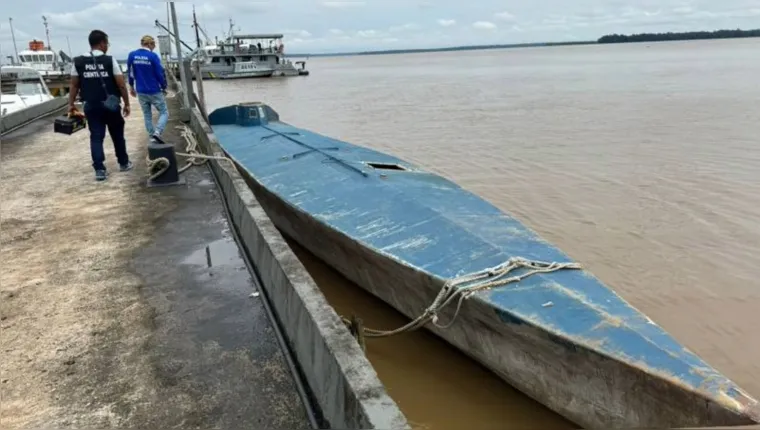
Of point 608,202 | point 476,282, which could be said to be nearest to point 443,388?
point 476,282

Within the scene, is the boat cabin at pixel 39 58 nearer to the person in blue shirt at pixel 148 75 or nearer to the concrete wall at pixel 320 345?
the person in blue shirt at pixel 148 75

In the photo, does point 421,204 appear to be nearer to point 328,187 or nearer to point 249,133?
point 328,187

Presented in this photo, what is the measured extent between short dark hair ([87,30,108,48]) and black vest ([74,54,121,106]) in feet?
0.59

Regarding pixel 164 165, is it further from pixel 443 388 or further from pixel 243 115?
pixel 243 115

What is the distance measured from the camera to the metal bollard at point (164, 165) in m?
7.83

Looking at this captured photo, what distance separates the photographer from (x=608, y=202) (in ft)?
37.2

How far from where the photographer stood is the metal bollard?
783 centimetres

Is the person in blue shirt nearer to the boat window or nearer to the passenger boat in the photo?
the boat window

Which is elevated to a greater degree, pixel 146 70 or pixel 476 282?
pixel 146 70

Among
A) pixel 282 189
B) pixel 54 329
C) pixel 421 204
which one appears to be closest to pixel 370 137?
pixel 282 189

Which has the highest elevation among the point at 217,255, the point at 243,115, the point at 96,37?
the point at 96,37

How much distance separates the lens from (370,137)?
20.8 m

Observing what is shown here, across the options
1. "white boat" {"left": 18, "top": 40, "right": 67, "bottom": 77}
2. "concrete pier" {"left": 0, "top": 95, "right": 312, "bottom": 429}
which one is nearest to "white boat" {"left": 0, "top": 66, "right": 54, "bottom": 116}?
"concrete pier" {"left": 0, "top": 95, "right": 312, "bottom": 429}

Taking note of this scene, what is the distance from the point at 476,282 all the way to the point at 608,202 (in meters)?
7.29
